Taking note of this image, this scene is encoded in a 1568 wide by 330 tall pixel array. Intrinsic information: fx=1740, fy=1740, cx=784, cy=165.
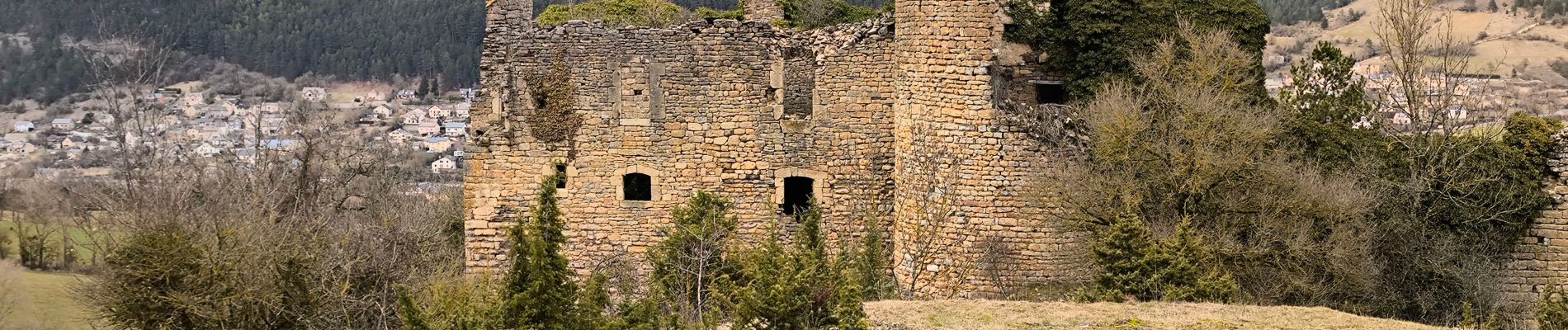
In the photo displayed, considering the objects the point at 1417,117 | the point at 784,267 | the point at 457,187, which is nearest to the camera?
the point at 784,267

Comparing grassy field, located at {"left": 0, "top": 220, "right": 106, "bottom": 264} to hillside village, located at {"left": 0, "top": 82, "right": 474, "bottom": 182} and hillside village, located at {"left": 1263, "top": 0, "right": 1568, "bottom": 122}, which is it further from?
hillside village, located at {"left": 1263, "top": 0, "right": 1568, "bottom": 122}

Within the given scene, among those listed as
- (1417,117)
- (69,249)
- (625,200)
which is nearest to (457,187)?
(69,249)

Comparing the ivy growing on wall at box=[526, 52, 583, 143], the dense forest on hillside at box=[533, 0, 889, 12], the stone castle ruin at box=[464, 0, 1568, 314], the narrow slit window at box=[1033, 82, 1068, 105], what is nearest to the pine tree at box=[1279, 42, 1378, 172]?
the narrow slit window at box=[1033, 82, 1068, 105]

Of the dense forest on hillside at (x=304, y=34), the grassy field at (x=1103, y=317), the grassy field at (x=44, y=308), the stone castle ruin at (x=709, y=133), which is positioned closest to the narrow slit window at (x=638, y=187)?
the stone castle ruin at (x=709, y=133)

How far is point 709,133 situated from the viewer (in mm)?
23766

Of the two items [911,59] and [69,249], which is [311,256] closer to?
[911,59]

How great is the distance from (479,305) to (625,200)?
19.9 feet

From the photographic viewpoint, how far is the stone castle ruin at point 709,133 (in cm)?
2259

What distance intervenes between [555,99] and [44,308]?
19759mm

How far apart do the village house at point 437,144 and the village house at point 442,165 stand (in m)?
2.42

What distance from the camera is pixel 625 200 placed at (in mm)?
24172

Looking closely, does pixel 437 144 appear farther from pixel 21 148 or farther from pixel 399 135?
pixel 21 148

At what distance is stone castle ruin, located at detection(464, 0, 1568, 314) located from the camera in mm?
21734

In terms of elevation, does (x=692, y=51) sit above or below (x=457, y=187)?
above
